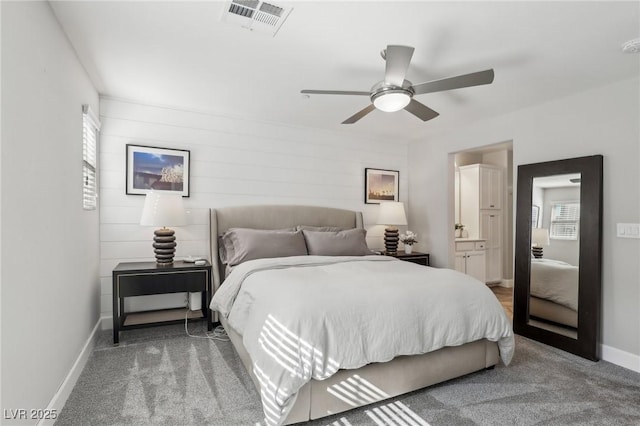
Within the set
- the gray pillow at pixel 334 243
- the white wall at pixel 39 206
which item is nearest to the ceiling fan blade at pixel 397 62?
the white wall at pixel 39 206

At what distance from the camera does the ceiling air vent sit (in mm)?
2014

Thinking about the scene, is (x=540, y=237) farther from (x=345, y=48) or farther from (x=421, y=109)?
(x=345, y=48)

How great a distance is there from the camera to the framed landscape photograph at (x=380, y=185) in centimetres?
506

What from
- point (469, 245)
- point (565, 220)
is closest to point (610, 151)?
point (565, 220)

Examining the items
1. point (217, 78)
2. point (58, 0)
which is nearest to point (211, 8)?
point (58, 0)

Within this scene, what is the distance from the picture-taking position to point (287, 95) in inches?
137

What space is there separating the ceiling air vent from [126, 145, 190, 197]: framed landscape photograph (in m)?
2.12

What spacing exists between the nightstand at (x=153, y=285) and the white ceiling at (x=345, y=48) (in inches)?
69.5

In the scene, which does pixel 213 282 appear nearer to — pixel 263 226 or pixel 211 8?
pixel 263 226

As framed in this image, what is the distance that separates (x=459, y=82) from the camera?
2289mm

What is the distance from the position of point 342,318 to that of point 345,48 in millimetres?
1896

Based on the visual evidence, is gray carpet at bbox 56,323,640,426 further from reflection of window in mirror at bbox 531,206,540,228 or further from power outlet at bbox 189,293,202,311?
reflection of window in mirror at bbox 531,206,540,228

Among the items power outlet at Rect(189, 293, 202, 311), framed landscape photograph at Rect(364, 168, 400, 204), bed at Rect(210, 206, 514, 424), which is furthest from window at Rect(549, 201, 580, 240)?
power outlet at Rect(189, 293, 202, 311)

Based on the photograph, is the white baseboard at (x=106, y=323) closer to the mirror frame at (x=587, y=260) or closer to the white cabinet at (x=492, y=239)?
the mirror frame at (x=587, y=260)
